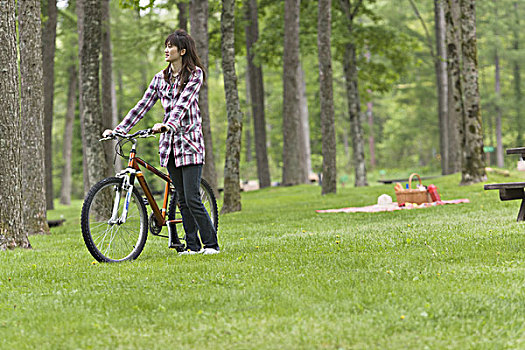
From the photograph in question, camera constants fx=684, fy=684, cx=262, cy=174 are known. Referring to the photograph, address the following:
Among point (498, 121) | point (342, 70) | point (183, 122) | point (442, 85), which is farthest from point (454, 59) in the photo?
point (498, 121)

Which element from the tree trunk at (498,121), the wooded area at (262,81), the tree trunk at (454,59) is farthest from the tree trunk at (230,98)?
the tree trunk at (498,121)

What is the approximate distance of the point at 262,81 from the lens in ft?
94.8

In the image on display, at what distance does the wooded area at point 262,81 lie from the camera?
1170 cm

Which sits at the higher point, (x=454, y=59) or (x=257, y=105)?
(x=454, y=59)

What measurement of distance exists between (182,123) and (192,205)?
839mm

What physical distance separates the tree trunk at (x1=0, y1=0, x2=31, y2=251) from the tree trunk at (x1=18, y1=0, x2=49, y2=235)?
119 inches

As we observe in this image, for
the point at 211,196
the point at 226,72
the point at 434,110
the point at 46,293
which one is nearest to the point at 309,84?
the point at 434,110

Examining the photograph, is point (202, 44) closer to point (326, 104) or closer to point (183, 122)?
point (326, 104)

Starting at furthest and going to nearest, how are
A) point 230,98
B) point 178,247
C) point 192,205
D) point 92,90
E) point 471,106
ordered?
1. point 471,106
2. point 230,98
3. point 92,90
4. point 178,247
5. point 192,205

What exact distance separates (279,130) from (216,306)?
145 ft

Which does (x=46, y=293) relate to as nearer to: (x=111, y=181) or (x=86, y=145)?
(x=111, y=181)

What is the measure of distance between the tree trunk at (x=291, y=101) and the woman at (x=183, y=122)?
17.5m

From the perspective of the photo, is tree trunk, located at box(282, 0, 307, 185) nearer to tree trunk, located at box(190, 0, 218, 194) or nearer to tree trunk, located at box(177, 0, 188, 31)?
tree trunk, located at box(177, 0, 188, 31)

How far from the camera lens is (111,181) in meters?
6.64
